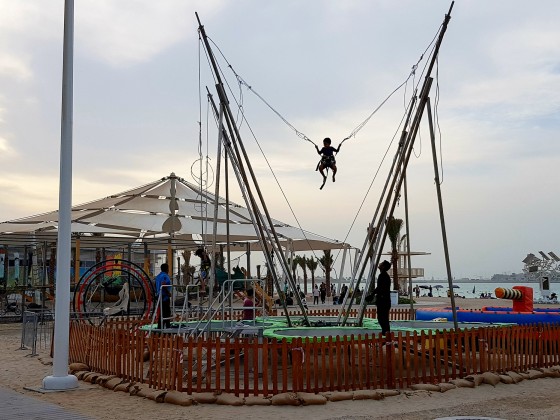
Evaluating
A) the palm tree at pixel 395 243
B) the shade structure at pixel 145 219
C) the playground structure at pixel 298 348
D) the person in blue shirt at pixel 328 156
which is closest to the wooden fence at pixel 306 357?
the playground structure at pixel 298 348

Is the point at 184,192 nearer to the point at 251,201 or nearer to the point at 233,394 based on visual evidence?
the point at 251,201

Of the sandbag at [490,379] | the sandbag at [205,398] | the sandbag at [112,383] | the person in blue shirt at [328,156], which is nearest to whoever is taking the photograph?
the sandbag at [205,398]

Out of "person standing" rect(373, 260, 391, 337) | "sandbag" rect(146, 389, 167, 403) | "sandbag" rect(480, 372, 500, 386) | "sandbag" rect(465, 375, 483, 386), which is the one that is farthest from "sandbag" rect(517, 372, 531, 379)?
"sandbag" rect(146, 389, 167, 403)

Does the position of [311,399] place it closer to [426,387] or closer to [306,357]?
[306,357]

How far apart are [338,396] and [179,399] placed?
88.6 inches

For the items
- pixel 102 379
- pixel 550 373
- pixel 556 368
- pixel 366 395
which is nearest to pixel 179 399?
pixel 102 379

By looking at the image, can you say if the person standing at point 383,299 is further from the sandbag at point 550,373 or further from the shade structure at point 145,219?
the shade structure at point 145,219

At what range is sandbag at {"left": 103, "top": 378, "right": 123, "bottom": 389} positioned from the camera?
10.4 m

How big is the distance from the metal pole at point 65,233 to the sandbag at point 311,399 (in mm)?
3779

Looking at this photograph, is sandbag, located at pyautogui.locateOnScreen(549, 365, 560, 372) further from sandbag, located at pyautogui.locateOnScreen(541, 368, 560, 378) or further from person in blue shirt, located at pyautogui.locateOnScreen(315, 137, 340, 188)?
person in blue shirt, located at pyautogui.locateOnScreen(315, 137, 340, 188)

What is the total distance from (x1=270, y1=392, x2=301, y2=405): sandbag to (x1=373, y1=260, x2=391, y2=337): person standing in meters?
2.93

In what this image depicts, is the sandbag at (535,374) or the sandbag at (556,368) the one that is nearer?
the sandbag at (535,374)

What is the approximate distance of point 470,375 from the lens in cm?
1101

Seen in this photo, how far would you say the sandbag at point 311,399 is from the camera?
912 cm
